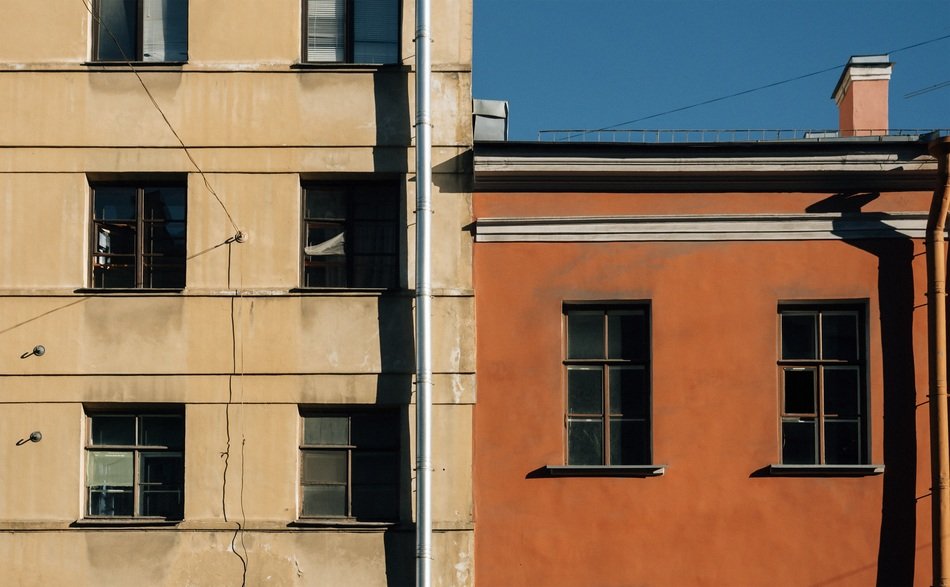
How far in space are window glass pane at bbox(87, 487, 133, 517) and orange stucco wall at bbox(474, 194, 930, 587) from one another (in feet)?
14.2

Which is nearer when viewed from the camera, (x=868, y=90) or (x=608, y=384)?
(x=608, y=384)

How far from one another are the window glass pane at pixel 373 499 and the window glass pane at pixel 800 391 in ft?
16.2

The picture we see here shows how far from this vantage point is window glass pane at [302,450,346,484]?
51.4ft

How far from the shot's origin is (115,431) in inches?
623

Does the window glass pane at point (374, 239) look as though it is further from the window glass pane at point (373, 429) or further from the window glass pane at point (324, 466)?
the window glass pane at point (324, 466)

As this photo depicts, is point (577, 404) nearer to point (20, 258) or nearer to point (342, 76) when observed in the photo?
point (342, 76)

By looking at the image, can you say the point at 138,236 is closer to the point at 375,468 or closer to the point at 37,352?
the point at 37,352

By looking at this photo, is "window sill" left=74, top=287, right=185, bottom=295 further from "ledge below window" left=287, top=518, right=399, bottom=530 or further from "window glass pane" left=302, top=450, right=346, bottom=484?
"ledge below window" left=287, top=518, right=399, bottom=530

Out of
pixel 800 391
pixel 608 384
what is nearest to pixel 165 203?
pixel 608 384

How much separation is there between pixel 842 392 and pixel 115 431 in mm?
8990

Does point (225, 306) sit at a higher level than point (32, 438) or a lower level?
higher

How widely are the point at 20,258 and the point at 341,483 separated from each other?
4919 mm

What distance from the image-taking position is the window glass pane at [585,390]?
15.7 meters

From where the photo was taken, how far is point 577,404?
1572 cm
